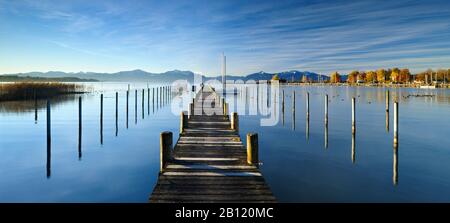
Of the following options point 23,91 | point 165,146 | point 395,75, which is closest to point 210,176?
point 165,146

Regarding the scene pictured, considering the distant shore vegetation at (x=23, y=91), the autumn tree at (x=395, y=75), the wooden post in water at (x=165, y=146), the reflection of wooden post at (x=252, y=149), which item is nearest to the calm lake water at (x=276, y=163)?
the reflection of wooden post at (x=252, y=149)

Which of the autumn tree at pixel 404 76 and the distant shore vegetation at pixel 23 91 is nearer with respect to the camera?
the distant shore vegetation at pixel 23 91

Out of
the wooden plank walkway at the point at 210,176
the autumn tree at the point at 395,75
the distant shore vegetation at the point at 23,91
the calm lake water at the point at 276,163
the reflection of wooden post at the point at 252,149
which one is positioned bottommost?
the calm lake water at the point at 276,163

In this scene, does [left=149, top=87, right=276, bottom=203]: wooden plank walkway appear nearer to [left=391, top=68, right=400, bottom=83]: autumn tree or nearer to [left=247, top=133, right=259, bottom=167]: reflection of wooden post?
[left=247, top=133, right=259, bottom=167]: reflection of wooden post

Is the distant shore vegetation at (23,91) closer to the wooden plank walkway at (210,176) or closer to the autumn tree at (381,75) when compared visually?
the wooden plank walkway at (210,176)

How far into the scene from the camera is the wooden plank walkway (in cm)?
751

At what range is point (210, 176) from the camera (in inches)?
349

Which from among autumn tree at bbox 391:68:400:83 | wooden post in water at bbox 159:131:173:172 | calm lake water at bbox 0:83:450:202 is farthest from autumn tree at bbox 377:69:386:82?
wooden post in water at bbox 159:131:173:172

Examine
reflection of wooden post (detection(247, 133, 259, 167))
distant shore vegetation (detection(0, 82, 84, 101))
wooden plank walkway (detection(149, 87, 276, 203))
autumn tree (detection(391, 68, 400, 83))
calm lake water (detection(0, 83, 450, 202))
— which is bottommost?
calm lake water (detection(0, 83, 450, 202))

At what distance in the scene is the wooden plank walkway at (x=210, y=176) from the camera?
7512 millimetres

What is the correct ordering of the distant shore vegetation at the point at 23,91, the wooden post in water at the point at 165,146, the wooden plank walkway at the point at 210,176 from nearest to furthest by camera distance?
the wooden plank walkway at the point at 210,176
the wooden post in water at the point at 165,146
the distant shore vegetation at the point at 23,91

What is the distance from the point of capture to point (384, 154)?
59.2ft
